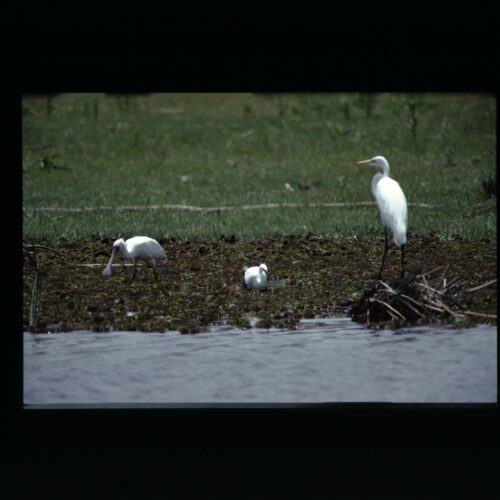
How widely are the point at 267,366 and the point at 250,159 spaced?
5.54 metres

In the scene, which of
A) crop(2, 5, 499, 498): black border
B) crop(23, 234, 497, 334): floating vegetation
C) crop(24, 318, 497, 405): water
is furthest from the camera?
crop(23, 234, 497, 334): floating vegetation

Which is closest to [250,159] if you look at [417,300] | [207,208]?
[207,208]

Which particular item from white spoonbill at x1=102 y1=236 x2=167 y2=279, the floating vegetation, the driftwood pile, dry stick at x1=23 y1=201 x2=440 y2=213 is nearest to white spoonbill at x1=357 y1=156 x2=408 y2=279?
the floating vegetation

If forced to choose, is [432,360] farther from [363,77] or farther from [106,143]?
[106,143]

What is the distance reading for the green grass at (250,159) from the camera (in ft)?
27.0

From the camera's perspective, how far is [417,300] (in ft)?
18.5

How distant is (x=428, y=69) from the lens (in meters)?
5.02

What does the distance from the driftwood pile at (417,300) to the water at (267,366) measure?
0.08 meters

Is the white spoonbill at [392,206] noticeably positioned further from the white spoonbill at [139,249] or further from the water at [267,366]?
the white spoonbill at [139,249]

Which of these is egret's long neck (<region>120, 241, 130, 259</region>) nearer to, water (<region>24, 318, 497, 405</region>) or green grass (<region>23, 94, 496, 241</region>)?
water (<region>24, 318, 497, 405</region>)

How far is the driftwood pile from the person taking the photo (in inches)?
221

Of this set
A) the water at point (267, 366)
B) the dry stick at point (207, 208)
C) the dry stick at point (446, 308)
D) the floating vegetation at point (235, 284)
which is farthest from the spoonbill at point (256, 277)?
the dry stick at point (207, 208)

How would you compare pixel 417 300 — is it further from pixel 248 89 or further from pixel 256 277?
pixel 248 89

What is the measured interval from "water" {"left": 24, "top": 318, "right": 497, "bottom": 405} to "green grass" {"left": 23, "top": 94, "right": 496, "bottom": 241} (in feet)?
5.79
